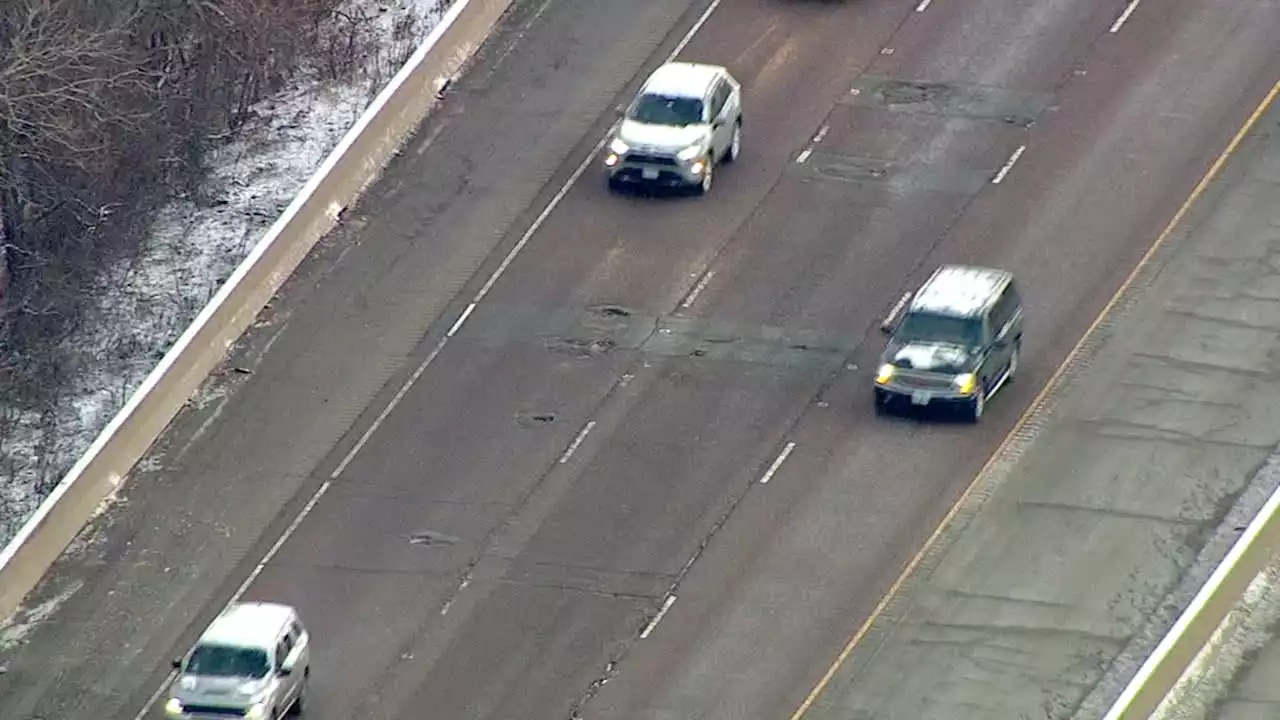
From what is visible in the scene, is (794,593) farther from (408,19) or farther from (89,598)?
(408,19)

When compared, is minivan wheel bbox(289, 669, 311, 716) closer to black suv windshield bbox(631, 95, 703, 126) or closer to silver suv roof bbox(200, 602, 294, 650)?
silver suv roof bbox(200, 602, 294, 650)

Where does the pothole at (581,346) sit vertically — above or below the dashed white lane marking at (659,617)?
above

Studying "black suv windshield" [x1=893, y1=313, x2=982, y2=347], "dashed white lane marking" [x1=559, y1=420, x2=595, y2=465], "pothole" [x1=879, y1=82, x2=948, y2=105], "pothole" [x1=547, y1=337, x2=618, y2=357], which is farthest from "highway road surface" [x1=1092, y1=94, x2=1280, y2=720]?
"pothole" [x1=547, y1=337, x2=618, y2=357]

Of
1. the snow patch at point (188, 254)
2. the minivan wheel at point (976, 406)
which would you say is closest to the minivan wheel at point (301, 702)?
the snow patch at point (188, 254)

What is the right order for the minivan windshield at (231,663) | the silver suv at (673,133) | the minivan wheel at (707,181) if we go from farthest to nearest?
1. the minivan wheel at (707,181)
2. the silver suv at (673,133)
3. the minivan windshield at (231,663)

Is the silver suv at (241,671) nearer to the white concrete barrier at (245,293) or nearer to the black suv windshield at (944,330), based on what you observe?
the white concrete barrier at (245,293)

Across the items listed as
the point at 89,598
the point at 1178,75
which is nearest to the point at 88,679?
the point at 89,598

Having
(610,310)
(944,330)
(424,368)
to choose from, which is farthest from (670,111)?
(944,330)
